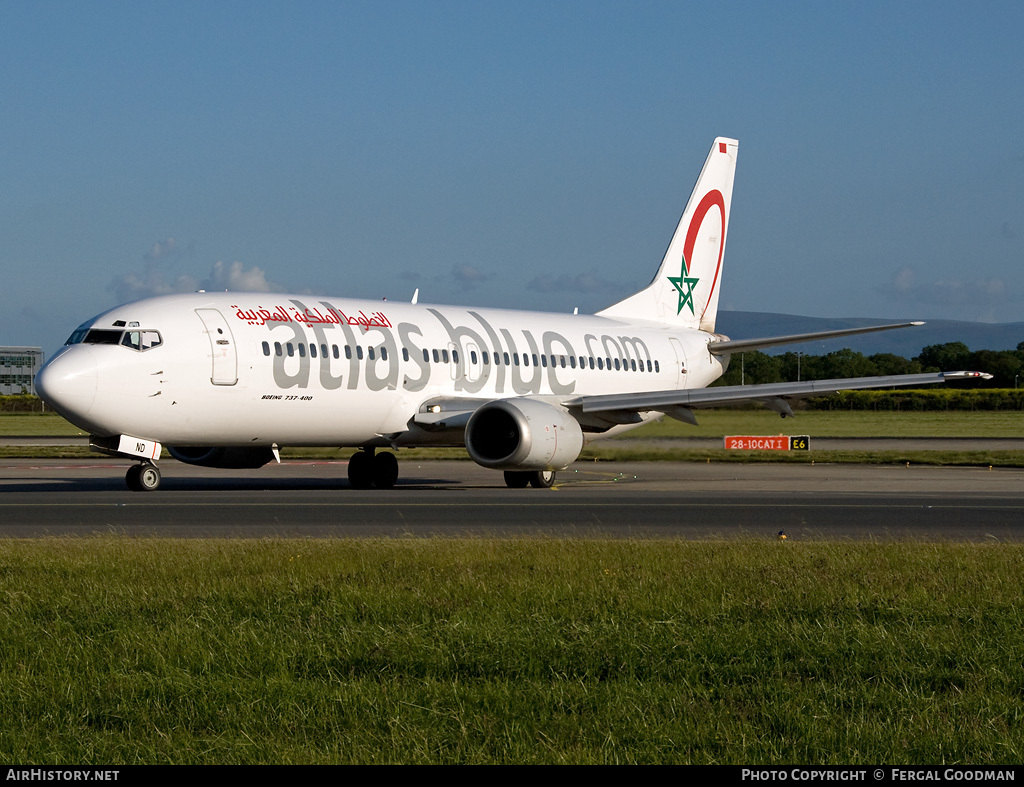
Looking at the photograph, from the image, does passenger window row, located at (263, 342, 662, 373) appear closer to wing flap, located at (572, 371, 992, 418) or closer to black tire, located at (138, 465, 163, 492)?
wing flap, located at (572, 371, 992, 418)

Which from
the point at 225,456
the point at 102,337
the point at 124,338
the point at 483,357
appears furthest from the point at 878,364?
the point at 102,337

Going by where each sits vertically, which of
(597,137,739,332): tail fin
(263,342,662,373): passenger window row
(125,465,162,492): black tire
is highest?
(597,137,739,332): tail fin

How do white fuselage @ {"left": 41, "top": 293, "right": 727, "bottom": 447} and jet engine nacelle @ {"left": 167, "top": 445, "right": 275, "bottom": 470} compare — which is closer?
white fuselage @ {"left": 41, "top": 293, "right": 727, "bottom": 447}

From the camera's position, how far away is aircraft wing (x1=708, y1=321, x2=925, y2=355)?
→ 1078 inches

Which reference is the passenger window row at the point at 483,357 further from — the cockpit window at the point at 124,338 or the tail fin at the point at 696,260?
the tail fin at the point at 696,260

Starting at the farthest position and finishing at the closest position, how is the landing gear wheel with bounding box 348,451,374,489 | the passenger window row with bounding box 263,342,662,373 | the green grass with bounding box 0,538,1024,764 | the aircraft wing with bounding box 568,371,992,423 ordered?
the landing gear wheel with bounding box 348,451,374,489 < the aircraft wing with bounding box 568,371,992,423 < the passenger window row with bounding box 263,342,662,373 < the green grass with bounding box 0,538,1024,764

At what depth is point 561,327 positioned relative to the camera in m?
30.4

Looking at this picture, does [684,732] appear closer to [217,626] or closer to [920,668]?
[920,668]

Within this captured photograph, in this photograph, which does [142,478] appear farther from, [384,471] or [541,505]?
[541,505]

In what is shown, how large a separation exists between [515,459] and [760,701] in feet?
55.6

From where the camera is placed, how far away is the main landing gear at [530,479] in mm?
25312

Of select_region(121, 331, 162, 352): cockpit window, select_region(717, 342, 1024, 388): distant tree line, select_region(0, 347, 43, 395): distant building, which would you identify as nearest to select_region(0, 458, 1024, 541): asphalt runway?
select_region(121, 331, 162, 352): cockpit window

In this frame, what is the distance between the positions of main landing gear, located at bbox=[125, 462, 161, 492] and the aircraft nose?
192cm
